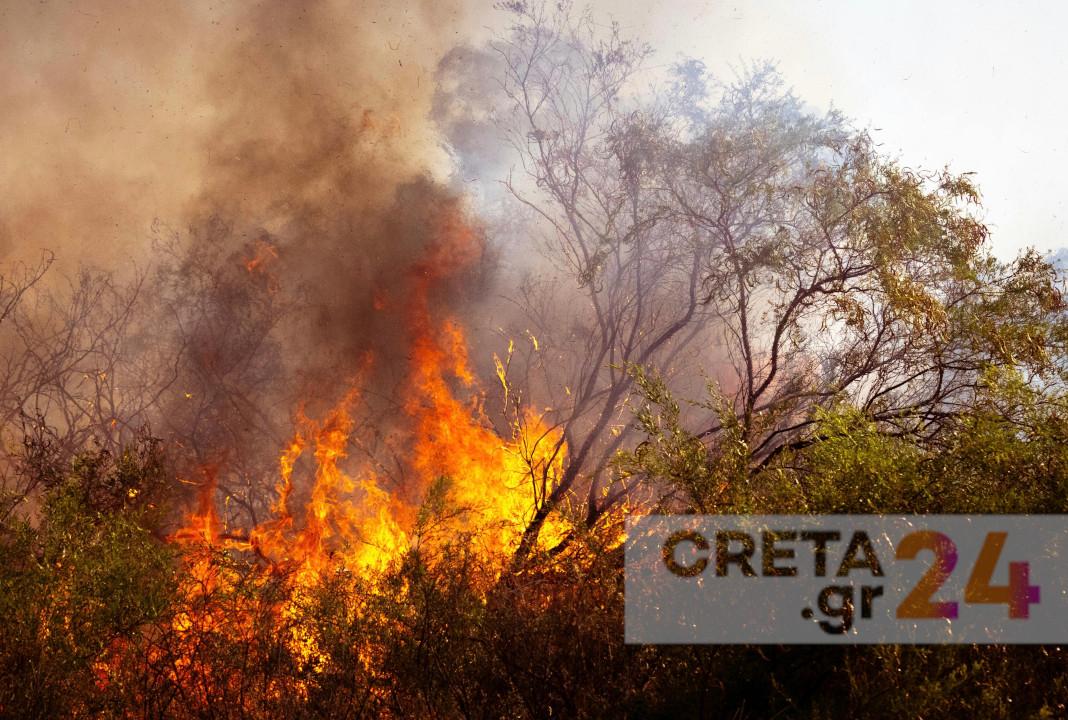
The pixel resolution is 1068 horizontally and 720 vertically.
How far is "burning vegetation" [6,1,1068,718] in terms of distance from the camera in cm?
875

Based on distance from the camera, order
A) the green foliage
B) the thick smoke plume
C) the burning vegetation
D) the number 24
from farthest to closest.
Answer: the thick smoke plume
the burning vegetation
the green foliage
the number 24

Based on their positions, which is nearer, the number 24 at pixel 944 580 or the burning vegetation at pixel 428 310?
the number 24 at pixel 944 580

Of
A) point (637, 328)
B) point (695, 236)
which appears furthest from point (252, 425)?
point (695, 236)

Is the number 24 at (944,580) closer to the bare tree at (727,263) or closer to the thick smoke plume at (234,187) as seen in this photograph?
the bare tree at (727,263)

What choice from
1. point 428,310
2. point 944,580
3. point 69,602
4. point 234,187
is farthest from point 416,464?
point 944,580

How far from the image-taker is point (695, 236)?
11.8m

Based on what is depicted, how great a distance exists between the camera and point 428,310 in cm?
1341

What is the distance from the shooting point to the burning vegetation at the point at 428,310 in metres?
8.75

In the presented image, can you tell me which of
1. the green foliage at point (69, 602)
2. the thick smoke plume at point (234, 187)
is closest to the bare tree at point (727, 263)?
the thick smoke plume at point (234, 187)

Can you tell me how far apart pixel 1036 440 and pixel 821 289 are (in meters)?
5.76

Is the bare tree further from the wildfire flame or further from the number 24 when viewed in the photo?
the number 24

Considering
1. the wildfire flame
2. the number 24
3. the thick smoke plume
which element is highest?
the thick smoke plume

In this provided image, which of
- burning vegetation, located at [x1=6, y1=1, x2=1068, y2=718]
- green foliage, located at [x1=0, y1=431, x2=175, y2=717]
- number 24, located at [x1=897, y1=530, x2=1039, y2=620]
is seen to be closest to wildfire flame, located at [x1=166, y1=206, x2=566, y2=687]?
burning vegetation, located at [x1=6, y1=1, x2=1068, y2=718]

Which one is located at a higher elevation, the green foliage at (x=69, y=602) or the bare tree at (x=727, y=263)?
the bare tree at (x=727, y=263)
